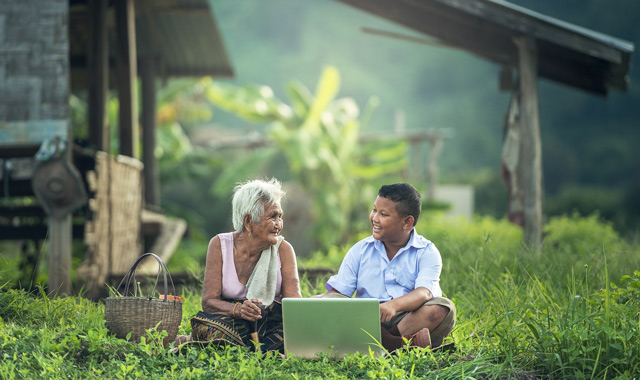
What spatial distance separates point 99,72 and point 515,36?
16.2 ft

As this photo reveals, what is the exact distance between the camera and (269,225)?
174 inches

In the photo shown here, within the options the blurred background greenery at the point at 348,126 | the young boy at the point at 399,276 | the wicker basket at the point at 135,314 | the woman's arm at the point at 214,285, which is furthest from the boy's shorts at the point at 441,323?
the blurred background greenery at the point at 348,126

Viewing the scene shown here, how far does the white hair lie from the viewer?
441cm

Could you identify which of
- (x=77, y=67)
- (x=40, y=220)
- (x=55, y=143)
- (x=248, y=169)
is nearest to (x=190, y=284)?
(x=55, y=143)

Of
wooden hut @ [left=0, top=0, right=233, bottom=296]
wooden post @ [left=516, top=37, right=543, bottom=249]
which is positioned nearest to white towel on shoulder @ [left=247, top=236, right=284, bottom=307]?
wooden hut @ [left=0, top=0, right=233, bottom=296]

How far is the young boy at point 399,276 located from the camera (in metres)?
4.25

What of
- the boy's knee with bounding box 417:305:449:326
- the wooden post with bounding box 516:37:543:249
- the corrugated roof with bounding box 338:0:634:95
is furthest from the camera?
the wooden post with bounding box 516:37:543:249

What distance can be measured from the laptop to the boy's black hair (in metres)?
0.72

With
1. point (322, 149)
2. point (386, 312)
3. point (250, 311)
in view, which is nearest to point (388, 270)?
point (386, 312)

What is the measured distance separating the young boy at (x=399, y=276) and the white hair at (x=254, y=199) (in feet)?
2.11

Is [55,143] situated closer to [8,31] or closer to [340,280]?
[8,31]

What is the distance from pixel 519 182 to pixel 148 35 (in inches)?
266

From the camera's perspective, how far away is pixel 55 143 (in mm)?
6711

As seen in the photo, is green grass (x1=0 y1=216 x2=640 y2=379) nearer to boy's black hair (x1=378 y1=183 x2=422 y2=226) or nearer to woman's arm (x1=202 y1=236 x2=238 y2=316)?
woman's arm (x1=202 y1=236 x2=238 y2=316)
